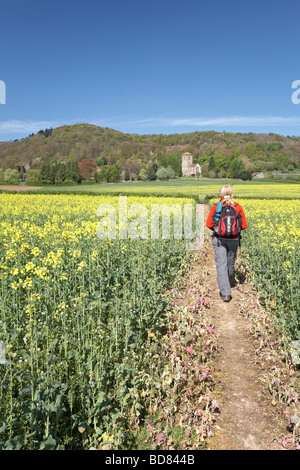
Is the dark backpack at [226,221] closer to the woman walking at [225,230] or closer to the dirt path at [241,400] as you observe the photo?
the woman walking at [225,230]

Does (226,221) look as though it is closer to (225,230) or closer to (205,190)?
(225,230)

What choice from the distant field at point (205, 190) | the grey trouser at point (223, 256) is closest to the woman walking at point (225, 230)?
the grey trouser at point (223, 256)

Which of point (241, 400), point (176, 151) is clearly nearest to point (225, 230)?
point (241, 400)

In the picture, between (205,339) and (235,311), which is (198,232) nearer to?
(235,311)

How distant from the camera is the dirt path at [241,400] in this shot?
10.9 ft

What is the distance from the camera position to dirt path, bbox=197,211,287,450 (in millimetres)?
3336

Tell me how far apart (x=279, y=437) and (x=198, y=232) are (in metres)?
11.5

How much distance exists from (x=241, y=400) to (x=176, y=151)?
486 ft

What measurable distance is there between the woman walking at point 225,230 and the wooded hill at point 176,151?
301 feet

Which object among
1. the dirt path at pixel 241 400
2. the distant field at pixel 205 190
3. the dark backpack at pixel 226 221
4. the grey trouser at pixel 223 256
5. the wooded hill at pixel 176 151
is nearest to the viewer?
the dirt path at pixel 241 400

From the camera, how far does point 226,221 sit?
22.1 ft

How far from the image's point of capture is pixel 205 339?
5.32m
